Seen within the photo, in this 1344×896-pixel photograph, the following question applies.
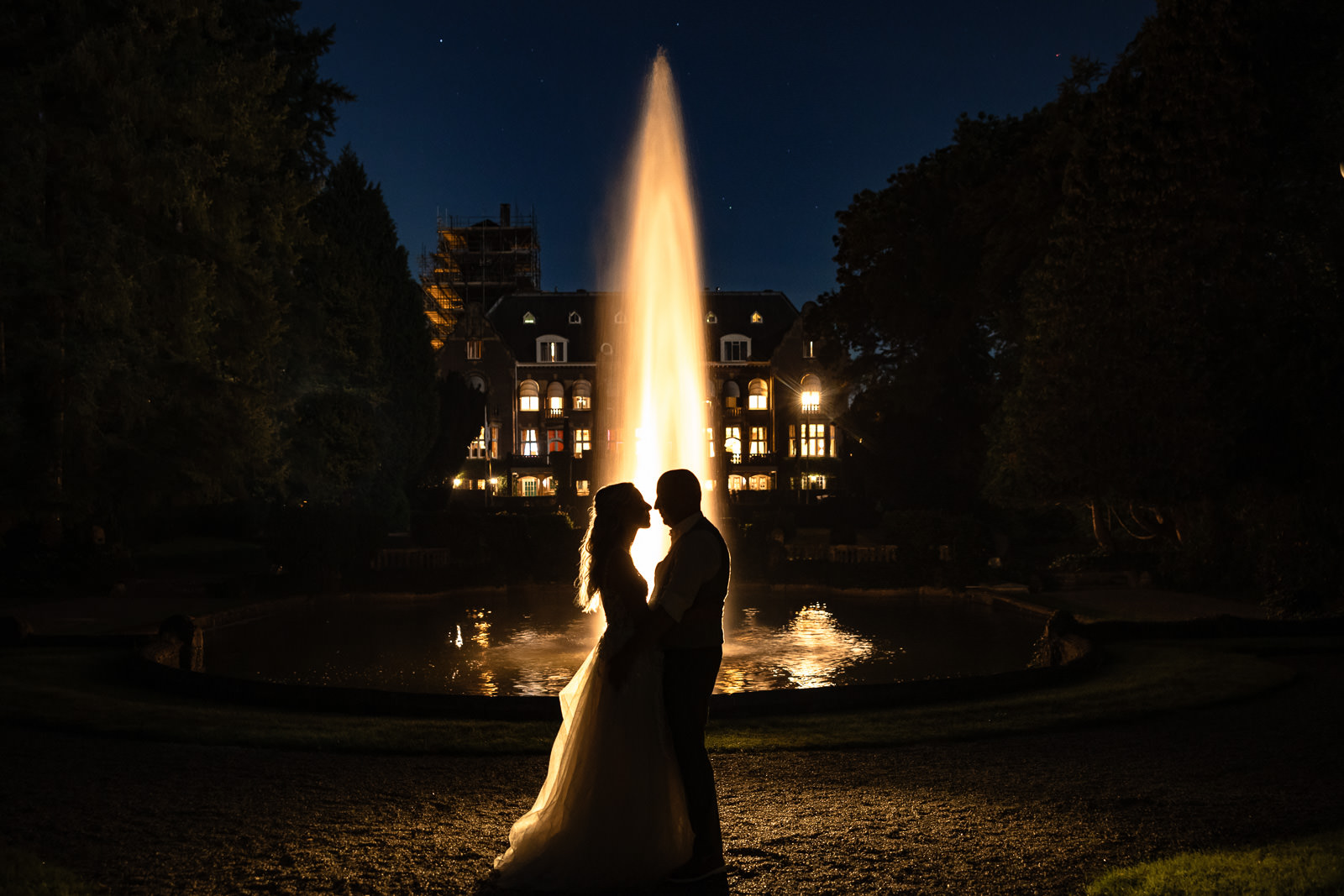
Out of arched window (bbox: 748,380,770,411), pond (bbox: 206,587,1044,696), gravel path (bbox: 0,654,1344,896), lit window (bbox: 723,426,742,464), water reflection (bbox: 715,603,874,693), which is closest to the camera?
gravel path (bbox: 0,654,1344,896)

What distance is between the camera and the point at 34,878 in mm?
5348

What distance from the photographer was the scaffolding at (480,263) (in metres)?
89.9

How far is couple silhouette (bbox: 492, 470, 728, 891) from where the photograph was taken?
5.51 metres

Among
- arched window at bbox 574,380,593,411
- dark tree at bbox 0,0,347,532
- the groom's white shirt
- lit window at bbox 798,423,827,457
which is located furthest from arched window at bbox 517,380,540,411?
the groom's white shirt

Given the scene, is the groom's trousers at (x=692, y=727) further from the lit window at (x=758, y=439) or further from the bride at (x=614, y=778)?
the lit window at (x=758, y=439)

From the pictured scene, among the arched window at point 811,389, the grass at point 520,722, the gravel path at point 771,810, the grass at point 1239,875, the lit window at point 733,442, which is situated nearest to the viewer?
the grass at point 1239,875

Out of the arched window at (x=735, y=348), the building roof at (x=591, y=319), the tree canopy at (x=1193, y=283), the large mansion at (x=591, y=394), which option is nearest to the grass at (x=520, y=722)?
the tree canopy at (x=1193, y=283)

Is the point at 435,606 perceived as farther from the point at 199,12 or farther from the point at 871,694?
the point at 199,12

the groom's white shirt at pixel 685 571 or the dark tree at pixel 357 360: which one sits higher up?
the dark tree at pixel 357 360

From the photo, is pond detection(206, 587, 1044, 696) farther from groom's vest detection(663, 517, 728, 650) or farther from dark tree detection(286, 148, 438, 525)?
dark tree detection(286, 148, 438, 525)

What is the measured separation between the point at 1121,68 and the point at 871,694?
20.9m

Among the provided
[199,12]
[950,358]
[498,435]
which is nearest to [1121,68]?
[950,358]

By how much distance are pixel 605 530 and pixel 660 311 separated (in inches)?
1081

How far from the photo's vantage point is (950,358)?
4406 centimetres
